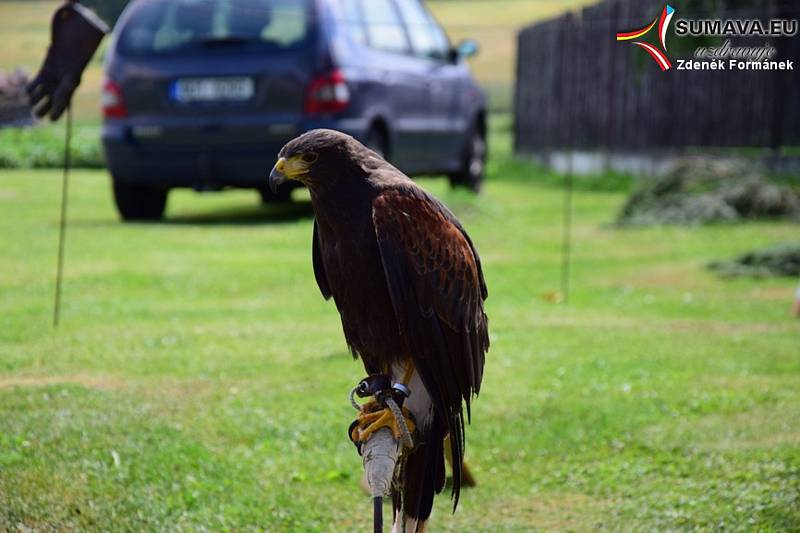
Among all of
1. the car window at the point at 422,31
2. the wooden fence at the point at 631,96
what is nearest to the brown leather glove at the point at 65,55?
the car window at the point at 422,31

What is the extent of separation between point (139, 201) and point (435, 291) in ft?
28.7

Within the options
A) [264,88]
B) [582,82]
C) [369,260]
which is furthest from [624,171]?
[369,260]

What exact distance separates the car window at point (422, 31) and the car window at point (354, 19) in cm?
83

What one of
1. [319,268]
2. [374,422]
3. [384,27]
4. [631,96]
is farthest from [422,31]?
[374,422]

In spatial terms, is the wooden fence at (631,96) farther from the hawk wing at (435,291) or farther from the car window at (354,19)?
the hawk wing at (435,291)

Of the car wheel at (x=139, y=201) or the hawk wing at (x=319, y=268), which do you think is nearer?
the hawk wing at (x=319, y=268)

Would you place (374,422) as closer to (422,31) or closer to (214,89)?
(214,89)

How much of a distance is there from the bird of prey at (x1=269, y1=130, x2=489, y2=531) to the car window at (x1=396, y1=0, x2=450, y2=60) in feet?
27.4

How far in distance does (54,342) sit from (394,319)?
144 inches

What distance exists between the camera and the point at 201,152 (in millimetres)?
10195

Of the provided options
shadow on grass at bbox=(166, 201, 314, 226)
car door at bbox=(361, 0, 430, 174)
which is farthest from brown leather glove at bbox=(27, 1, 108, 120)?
shadow on grass at bbox=(166, 201, 314, 226)

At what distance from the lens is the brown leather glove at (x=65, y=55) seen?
19.0 ft

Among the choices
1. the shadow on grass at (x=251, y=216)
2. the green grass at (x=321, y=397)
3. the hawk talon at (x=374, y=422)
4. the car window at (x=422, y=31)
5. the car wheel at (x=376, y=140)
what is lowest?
the shadow on grass at (x=251, y=216)

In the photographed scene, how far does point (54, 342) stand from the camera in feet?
21.0
